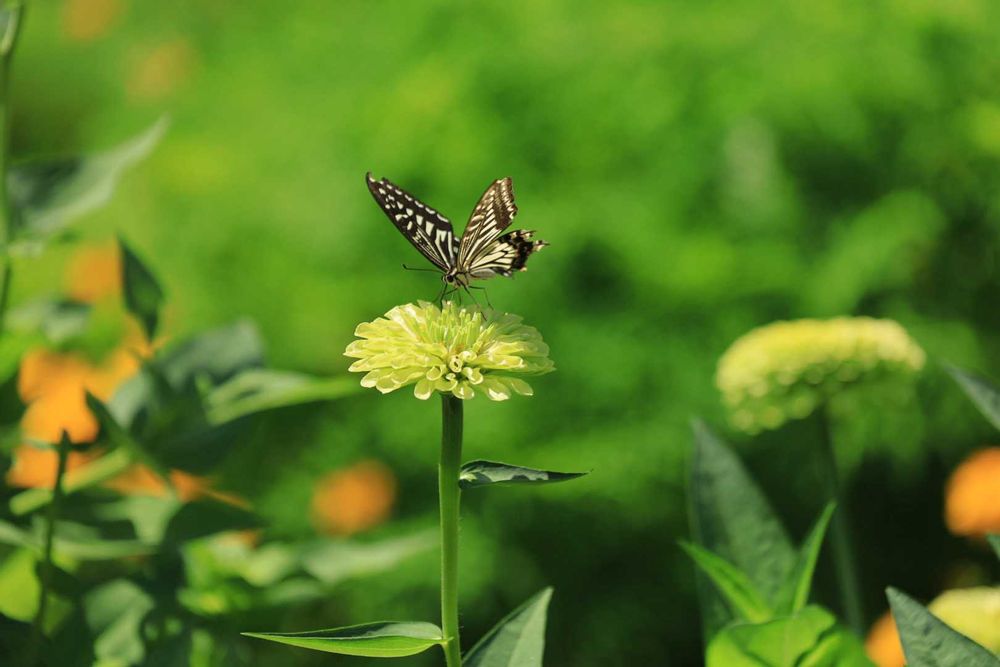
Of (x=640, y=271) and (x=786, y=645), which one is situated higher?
(x=640, y=271)

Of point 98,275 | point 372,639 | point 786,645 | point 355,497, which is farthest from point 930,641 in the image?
point 98,275

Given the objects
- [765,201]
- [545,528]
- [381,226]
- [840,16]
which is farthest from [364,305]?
[840,16]

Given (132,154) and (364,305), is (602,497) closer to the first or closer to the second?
(364,305)

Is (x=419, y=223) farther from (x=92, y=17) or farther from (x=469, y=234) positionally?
(x=92, y=17)

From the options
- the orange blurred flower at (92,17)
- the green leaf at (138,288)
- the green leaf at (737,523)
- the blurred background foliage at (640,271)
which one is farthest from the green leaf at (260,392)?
the orange blurred flower at (92,17)

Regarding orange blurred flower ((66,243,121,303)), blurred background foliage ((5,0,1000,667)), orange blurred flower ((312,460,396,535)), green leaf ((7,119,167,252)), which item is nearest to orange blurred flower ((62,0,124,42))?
orange blurred flower ((66,243,121,303))

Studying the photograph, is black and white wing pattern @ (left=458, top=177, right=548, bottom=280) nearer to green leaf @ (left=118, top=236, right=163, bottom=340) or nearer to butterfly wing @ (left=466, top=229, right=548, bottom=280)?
butterfly wing @ (left=466, top=229, right=548, bottom=280)
